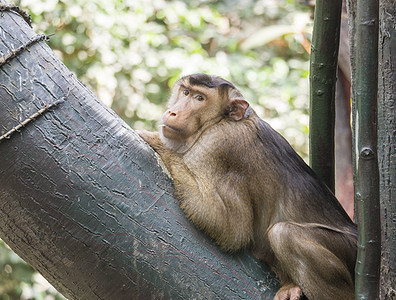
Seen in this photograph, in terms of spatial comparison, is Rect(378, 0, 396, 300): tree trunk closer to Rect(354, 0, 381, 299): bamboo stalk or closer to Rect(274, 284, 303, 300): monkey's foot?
Rect(354, 0, 381, 299): bamboo stalk

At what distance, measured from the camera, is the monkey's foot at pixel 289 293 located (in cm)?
270

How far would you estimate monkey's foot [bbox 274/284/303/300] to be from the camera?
2701mm

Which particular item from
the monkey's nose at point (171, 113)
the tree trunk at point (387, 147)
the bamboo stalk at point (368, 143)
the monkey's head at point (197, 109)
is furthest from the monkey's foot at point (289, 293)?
the monkey's nose at point (171, 113)

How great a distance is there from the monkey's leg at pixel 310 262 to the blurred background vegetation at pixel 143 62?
4532mm

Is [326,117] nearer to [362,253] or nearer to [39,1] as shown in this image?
[362,253]

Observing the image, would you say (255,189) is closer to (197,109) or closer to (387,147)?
(197,109)

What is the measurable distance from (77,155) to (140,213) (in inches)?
15.3

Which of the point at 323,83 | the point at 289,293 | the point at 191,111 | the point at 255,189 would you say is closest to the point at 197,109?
the point at 191,111

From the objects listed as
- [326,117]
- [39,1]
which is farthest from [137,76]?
[326,117]

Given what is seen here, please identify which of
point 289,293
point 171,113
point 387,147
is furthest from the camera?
point 171,113

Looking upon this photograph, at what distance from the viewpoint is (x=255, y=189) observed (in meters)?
3.51

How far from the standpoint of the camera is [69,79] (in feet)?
8.26

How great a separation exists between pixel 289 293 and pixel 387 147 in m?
0.97

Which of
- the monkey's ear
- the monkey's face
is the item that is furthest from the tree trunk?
the monkey's face
